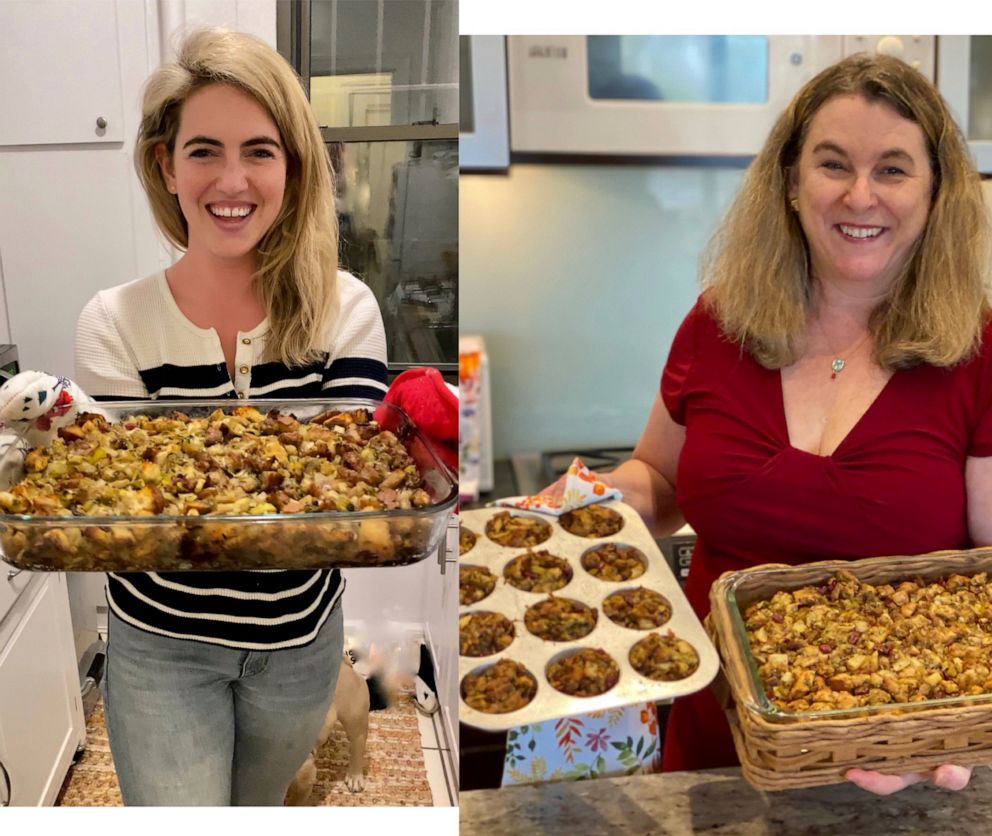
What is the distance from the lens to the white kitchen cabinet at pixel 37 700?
998 mm

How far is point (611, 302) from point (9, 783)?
90 cm

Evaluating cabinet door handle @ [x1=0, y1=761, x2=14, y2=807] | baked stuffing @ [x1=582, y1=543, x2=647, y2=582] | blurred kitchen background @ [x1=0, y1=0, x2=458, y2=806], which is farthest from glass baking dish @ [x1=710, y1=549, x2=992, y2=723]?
cabinet door handle @ [x1=0, y1=761, x2=14, y2=807]

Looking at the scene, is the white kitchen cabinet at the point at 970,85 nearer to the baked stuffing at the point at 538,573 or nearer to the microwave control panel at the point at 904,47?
the microwave control panel at the point at 904,47

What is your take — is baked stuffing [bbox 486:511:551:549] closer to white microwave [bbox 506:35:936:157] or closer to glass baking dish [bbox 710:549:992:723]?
glass baking dish [bbox 710:549:992:723]

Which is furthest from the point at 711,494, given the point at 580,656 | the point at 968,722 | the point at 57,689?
the point at 57,689

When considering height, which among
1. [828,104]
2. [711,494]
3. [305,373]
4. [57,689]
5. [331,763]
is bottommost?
[331,763]

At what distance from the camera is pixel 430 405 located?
41.0 inches

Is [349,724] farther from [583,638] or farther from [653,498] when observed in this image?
[653,498]

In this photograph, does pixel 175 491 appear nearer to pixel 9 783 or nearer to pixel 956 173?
pixel 9 783

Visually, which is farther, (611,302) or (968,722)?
(611,302)

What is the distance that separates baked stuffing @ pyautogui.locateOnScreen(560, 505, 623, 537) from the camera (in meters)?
1.08

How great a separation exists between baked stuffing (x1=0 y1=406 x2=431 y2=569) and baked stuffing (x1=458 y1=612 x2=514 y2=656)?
0.15m

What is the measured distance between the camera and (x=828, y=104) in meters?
0.96

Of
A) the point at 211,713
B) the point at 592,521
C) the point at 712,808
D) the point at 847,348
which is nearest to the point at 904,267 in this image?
the point at 847,348
